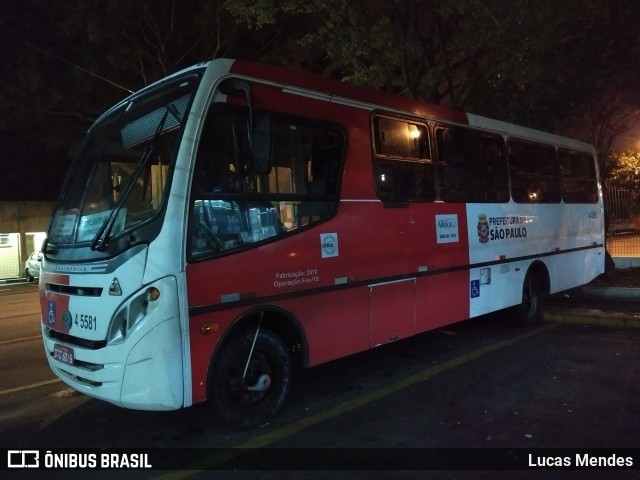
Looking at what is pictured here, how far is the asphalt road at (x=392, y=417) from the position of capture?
3.94 metres

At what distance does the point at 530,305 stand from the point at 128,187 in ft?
21.7

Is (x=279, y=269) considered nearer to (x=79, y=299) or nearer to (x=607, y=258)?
(x=79, y=299)

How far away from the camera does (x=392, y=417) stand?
4719 mm

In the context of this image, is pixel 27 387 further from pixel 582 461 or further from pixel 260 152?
pixel 582 461

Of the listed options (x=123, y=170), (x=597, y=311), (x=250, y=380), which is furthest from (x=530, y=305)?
(x=123, y=170)

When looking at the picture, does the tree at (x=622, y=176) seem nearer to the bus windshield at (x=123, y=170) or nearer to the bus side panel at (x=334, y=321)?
the bus side panel at (x=334, y=321)

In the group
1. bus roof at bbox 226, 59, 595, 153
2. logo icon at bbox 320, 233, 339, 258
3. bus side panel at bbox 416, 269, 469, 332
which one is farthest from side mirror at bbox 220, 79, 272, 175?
bus side panel at bbox 416, 269, 469, 332

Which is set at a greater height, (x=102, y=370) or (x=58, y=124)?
(x=58, y=124)

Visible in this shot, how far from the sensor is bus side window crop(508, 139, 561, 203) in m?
8.05

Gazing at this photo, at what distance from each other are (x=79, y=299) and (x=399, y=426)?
2.85 metres

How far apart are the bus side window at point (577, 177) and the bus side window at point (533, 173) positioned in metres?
0.30

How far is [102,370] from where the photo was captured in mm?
4039

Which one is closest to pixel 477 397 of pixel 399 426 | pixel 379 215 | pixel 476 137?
pixel 399 426

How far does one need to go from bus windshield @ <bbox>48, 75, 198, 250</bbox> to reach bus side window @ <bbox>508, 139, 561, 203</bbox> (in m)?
5.45
